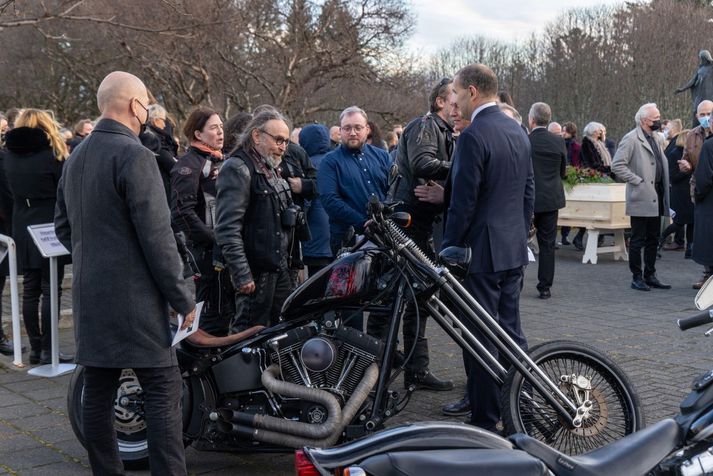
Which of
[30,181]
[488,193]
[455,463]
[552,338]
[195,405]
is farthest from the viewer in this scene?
[552,338]

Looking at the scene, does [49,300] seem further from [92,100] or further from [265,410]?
[92,100]

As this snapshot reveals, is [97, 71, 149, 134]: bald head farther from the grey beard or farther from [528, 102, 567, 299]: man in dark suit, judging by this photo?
[528, 102, 567, 299]: man in dark suit

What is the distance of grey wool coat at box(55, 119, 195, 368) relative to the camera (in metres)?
3.78

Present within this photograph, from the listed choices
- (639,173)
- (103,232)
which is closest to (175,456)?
(103,232)

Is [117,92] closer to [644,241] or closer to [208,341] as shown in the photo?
[208,341]

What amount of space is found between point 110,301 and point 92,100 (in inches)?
1273

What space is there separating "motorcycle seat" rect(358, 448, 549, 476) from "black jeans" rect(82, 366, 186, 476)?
1900 mm

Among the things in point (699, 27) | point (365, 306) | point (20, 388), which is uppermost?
point (699, 27)

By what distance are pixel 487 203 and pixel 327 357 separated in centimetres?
144

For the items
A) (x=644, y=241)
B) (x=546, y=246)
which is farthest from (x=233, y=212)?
(x=644, y=241)

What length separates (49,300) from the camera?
7.32m

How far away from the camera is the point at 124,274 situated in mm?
3801

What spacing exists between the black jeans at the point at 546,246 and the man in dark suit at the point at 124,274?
689cm

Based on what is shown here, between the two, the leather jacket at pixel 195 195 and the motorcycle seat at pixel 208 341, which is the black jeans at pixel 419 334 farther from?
the leather jacket at pixel 195 195
